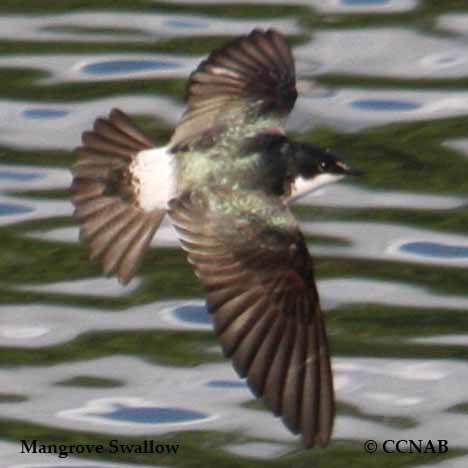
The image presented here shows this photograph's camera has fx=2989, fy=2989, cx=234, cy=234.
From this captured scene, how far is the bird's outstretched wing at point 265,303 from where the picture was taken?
7.94 meters

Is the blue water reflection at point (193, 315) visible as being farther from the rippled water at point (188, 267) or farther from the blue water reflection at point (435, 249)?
the blue water reflection at point (435, 249)

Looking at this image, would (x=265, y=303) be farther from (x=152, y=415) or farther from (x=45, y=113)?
(x=45, y=113)

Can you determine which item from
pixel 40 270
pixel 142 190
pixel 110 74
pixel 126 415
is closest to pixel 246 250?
pixel 142 190

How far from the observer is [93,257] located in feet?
28.1

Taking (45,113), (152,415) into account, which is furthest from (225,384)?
(45,113)

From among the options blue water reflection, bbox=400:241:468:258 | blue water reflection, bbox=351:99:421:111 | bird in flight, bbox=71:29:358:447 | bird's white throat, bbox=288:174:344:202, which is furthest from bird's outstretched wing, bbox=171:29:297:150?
blue water reflection, bbox=351:99:421:111

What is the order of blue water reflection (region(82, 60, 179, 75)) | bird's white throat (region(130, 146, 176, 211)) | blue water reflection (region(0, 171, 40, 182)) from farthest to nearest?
blue water reflection (region(82, 60, 179, 75))
blue water reflection (region(0, 171, 40, 182))
bird's white throat (region(130, 146, 176, 211))

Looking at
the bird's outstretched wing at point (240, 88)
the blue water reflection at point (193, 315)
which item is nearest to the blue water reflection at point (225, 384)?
the blue water reflection at point (193, 315)

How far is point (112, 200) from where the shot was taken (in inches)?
336

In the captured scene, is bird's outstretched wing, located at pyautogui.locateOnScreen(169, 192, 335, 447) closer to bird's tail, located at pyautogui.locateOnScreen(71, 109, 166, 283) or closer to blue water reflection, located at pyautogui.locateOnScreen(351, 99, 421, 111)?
bird's tail, located at pyautogui.locateOnScreen(71, 109, 166, 283)

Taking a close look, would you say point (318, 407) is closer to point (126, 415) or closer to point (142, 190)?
point (142, 190)

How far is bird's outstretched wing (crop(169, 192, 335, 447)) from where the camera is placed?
7.94 metres

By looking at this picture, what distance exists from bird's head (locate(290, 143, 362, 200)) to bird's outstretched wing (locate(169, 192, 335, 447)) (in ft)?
0.52

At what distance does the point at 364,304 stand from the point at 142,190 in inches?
70.3
